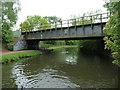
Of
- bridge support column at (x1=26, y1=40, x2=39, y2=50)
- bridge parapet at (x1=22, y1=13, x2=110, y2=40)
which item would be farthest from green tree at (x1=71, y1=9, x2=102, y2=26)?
bridge support column at (x1=26, y1=40, x2=39, y2=50)

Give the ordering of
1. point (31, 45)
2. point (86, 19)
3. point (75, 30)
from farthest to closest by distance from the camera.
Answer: point (31, 45) < point (86, 19) < point (75, 30)

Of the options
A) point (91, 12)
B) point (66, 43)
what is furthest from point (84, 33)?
point (66, 43)

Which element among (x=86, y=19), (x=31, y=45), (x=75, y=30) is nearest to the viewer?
(x=75, y=30)

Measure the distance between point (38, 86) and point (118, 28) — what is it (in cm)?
586

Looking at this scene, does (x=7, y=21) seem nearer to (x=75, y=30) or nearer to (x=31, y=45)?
(x=31, y=45)

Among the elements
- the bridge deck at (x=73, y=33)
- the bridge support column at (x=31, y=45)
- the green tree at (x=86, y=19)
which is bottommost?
the bridge support column at (x=31, y=45)

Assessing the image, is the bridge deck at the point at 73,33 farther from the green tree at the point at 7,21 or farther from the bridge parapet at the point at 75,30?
the green tree at the point at 7,21

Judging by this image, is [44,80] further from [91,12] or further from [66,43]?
[66,43]

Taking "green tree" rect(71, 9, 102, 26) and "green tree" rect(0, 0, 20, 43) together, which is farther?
"green tree" rect(0, 0, 20, 43)

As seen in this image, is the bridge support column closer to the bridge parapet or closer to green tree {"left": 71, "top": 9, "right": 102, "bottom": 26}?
the bridge parapet

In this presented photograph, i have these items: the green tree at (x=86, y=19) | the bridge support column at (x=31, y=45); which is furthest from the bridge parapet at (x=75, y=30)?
the bridge support column at (x=31, y=45)

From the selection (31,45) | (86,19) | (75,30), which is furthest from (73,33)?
(31,45)

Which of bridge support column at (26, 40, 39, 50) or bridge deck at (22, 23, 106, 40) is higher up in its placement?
bridge deck at (22, 23, 106, 40)

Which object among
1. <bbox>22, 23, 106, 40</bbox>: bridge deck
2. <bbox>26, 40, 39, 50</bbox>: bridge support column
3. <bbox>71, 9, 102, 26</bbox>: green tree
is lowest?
<bbox>26, 40, 39, 50</bbox>: bridge support column
